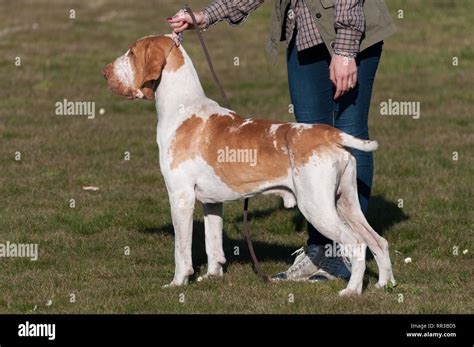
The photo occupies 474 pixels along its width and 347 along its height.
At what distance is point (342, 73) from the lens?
746 cm

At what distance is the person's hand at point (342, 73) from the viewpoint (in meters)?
7.45

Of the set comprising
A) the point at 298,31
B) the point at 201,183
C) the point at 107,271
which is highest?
the point at 298,31

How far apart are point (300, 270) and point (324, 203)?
4.14ft

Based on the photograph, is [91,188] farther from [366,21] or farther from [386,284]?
[366,21]

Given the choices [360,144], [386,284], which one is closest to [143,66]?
[360,144]

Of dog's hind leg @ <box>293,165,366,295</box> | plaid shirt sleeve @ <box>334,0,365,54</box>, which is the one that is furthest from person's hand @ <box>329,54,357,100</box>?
dog's hind leg @ <box>293,165,366,295</box>

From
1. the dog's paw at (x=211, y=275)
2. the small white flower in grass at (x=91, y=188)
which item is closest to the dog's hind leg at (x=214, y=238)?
the dog's paw at (x=211, y=275)

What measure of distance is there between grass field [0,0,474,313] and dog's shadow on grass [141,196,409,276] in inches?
0.8

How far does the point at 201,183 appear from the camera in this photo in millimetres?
7621

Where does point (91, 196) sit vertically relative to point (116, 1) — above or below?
below

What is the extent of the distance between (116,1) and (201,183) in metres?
21.4

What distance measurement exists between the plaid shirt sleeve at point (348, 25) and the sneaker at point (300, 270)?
5.91 feet
